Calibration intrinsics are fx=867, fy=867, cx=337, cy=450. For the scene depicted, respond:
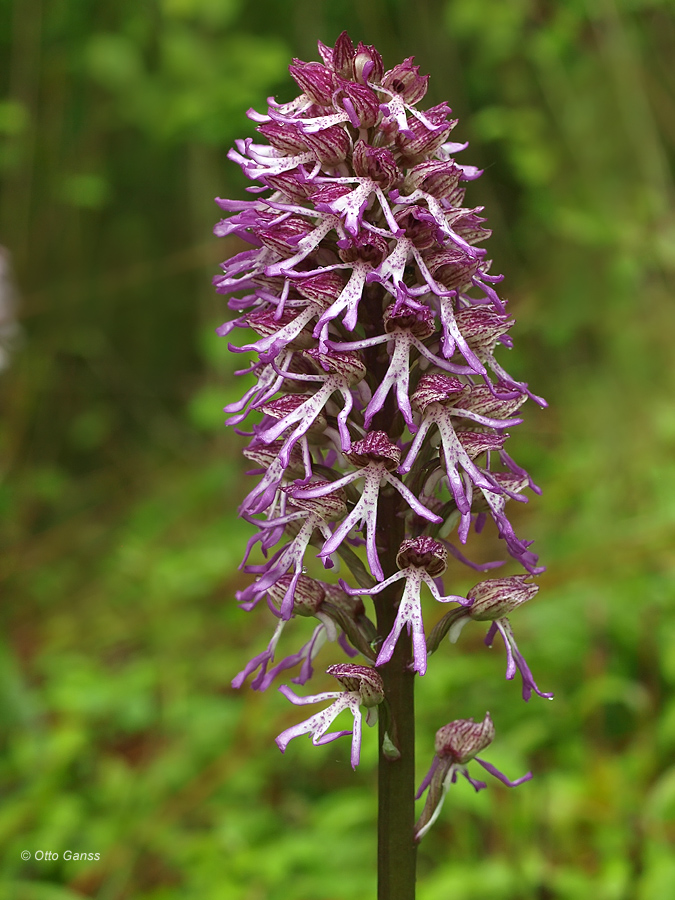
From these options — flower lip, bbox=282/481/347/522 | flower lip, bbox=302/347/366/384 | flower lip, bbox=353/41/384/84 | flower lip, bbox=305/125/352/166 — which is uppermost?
flower lip, bbox=353/41/384/84

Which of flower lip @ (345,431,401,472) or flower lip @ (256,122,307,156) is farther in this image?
flower lip @ (256,122,307,156)

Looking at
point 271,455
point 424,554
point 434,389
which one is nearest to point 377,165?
point 434,389

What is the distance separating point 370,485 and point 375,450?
7 centimetres

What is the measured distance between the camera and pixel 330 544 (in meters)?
1.20

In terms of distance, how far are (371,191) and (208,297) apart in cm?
531

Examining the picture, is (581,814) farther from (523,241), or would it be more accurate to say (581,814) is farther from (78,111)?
(78,111)

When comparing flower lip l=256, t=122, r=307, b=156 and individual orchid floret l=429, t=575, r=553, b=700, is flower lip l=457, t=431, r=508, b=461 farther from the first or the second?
flower lip l=256, t=122, r=307, b=156

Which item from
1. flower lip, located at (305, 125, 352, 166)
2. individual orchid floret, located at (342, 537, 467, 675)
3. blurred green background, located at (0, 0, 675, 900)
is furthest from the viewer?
blurred green background, located at (0, 0, 675, 900)

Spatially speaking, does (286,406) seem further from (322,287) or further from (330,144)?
(330,144)

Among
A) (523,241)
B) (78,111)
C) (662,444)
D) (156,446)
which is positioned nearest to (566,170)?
(523,241)

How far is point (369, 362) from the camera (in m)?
1.33

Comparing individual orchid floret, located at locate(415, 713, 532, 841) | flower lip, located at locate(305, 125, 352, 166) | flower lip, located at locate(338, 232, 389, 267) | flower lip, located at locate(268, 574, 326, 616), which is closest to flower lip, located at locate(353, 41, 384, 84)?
flower lip, located at locate(305, 125, 352, 166)

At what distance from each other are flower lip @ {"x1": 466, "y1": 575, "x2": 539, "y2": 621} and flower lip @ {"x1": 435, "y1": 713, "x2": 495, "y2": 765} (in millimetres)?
179

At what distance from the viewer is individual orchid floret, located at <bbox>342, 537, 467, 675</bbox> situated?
1.21 m
